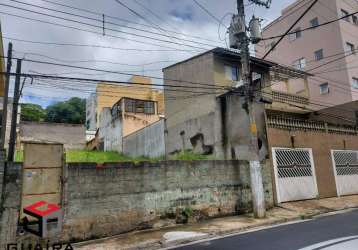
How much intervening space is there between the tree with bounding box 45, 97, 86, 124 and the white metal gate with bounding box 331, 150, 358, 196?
4134 centimetres

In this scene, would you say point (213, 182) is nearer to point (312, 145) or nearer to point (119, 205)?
point (119, 205)

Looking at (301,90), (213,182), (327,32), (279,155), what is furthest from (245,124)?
(327,32)

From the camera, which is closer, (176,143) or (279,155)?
(279,155)

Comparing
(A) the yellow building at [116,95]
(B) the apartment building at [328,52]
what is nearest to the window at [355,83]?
(B) the apartment building at [328,52]

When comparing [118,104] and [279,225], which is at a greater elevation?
[118,104]

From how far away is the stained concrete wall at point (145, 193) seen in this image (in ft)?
27.6

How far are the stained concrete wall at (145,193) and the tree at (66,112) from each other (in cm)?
4123

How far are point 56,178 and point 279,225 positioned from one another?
22.8 ft

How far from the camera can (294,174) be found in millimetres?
13891

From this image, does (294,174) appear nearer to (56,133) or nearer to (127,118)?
(127,118)

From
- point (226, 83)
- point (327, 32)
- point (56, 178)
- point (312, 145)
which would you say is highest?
point (327, 32)

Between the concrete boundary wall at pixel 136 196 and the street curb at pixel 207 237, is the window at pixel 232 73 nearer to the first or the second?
the concrete boundary wall at pixel 136 196

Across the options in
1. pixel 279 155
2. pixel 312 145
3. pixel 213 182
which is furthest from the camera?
pixel 312 145

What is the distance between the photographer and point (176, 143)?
18531mm
